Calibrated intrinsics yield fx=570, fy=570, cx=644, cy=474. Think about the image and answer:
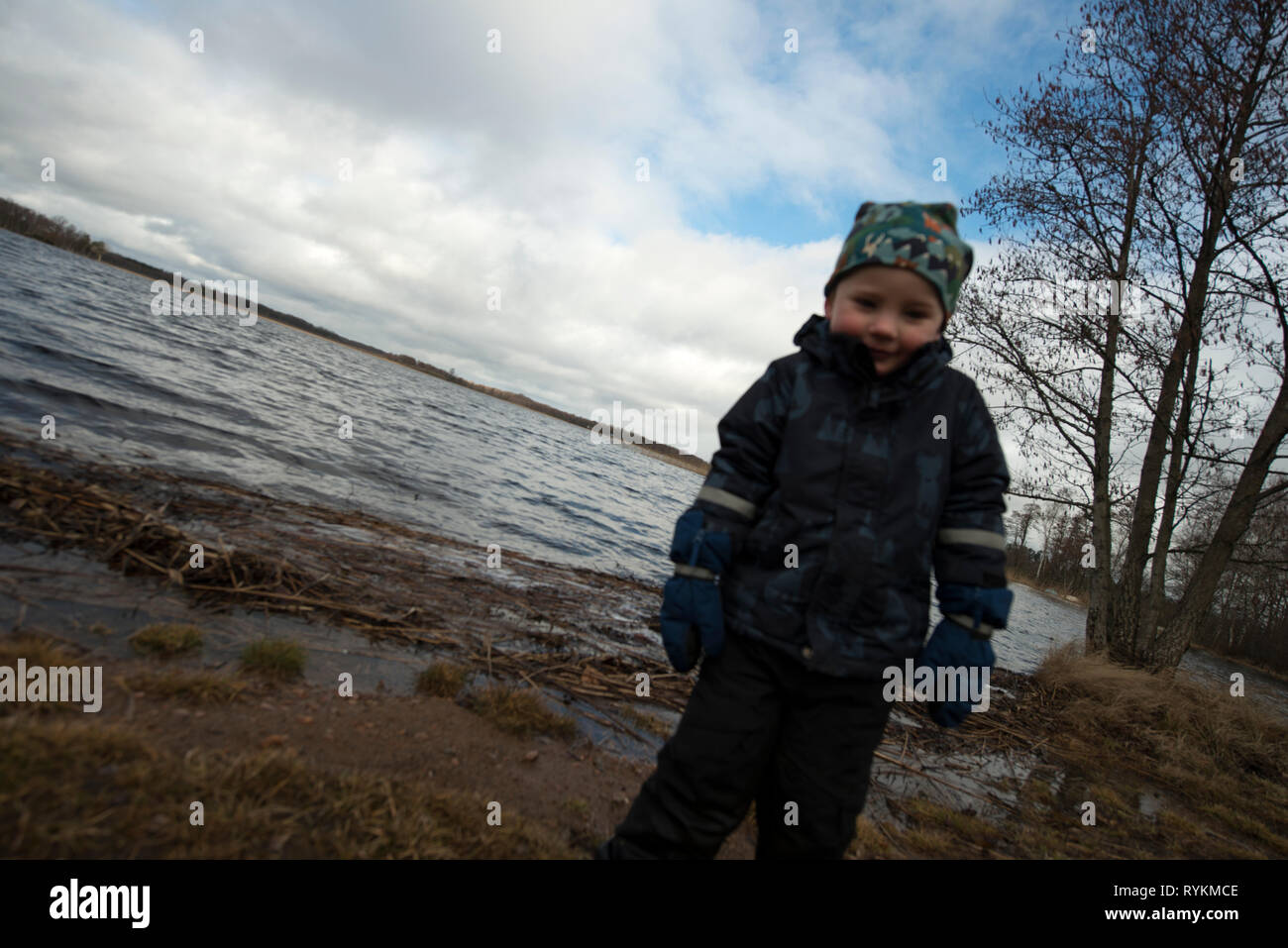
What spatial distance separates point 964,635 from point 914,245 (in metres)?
1.40

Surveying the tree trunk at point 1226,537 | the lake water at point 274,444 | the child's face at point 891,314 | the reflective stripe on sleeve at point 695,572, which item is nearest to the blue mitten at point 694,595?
the reflective stripe on sleeve at point 695,572

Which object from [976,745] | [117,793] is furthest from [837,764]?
[976,745]

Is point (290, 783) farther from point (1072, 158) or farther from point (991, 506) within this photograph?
point (1072, 158)

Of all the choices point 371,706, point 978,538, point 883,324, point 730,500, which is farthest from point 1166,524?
point 371,706

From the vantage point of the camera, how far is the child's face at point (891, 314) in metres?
2.06

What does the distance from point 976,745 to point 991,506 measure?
15.1ft

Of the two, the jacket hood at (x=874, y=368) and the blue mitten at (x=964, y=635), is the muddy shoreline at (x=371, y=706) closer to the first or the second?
the blue mitten at (x=964, y=635)

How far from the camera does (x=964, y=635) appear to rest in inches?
77.9

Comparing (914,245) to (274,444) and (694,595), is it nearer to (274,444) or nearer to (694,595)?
(694,595)

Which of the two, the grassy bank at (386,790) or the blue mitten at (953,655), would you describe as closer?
the grassy bank at (386,790)

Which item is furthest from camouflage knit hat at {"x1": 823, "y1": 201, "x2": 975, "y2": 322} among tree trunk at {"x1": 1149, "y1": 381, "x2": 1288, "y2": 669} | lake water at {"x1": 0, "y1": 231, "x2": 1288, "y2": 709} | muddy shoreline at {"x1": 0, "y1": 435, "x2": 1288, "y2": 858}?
tree trunk at {"x1": 1149, "y1": 381, "x2": 1288, "y2": 669}

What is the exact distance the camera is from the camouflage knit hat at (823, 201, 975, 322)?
6.75 ft

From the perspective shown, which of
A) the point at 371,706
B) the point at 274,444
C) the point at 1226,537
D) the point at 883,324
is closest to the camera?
the point at 883,324
